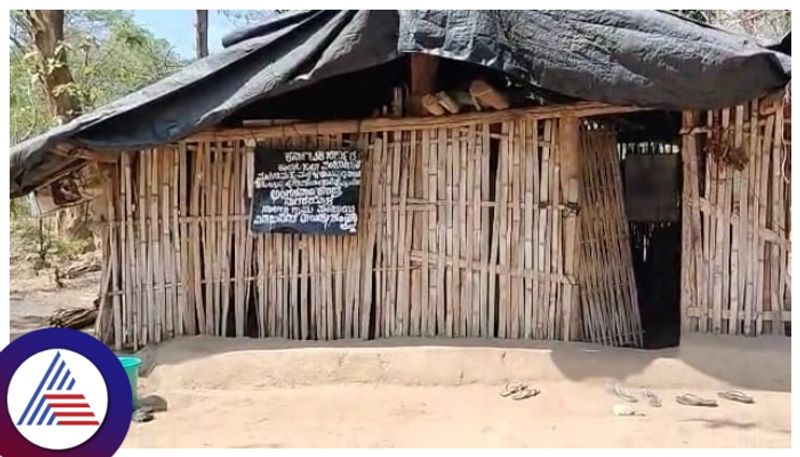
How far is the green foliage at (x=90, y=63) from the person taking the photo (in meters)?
11.9

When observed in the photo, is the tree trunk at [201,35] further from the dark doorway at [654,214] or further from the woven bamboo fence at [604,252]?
the woven bamboo fence at [604,252]

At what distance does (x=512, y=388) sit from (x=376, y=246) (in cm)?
146

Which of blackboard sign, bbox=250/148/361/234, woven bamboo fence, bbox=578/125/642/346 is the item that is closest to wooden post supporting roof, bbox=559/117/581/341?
woven bamboo fence, bbox=578/125/642/346

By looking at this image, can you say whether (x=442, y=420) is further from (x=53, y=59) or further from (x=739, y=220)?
(x=53, y=59)

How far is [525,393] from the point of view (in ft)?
16.2

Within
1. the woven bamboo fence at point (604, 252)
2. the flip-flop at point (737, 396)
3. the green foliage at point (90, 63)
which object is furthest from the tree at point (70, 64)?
the flip-flop at point (737, 396)

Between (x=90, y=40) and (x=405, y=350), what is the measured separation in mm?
10757

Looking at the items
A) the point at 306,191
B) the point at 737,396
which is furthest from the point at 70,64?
the point at 737,396

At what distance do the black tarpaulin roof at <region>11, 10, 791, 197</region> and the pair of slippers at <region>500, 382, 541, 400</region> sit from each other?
73.3 inches

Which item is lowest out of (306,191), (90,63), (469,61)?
(306,191)

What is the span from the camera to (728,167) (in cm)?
515

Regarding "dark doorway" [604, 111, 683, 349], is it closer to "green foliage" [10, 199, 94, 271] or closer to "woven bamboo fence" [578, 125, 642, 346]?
"woven bamboo fence" [578, 125, 642, 346]

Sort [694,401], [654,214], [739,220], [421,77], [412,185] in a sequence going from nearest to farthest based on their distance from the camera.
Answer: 1. [694,401]
2. [739,220]
3. [421,77]
4. [412,185]
5. [654,214]

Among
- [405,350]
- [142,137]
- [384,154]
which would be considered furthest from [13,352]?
[384,154]
